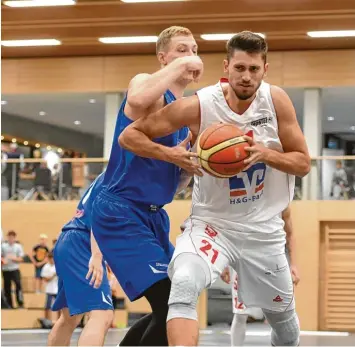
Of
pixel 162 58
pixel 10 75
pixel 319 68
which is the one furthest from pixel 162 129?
pixel 10 75

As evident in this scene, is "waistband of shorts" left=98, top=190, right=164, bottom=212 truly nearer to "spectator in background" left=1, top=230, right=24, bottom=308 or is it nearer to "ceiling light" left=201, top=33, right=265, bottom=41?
"spectator in background" left=1, top=230, right=24, bottom=308

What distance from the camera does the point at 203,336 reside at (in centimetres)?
1644

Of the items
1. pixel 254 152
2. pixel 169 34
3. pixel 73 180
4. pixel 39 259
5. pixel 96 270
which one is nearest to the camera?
pixel 254 152

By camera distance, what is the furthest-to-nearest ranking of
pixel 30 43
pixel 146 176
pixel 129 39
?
pixel 30 43, pixel 129 39, pixel 146 176

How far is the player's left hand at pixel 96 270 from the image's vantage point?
19.5ft

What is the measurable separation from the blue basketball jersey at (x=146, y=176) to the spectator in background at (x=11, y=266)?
13.9m

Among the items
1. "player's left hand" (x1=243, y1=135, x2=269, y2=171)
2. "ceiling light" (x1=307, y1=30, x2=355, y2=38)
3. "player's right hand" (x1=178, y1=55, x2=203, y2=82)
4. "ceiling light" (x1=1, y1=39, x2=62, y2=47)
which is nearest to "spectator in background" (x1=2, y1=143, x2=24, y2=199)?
"ceiling light" (x1=1, y1=39, x2=62, y2=47)

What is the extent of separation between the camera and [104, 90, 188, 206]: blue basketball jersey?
18.3ft

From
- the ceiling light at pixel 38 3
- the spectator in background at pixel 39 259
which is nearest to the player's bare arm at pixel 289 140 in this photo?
the ceiling light at pixel 38 3

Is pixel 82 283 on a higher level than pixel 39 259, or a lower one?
higher

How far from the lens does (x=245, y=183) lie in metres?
5.43

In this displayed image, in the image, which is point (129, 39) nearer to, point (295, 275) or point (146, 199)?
point (295, 275)

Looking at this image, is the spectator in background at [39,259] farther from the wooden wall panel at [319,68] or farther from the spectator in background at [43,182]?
the wooden wall panel at [319,68]

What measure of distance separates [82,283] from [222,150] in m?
1.62
